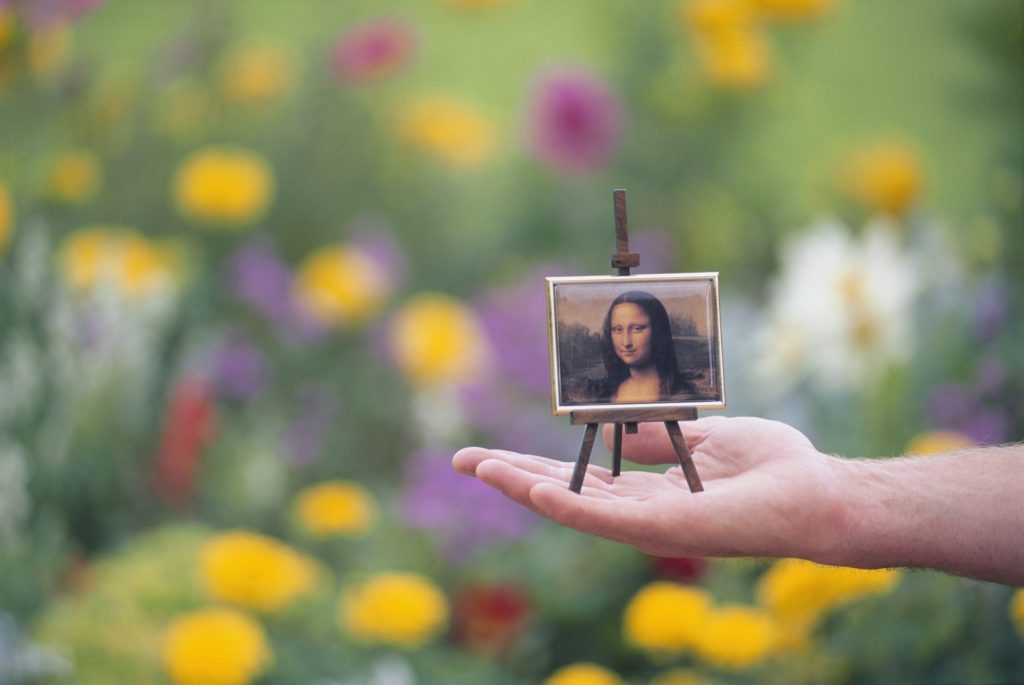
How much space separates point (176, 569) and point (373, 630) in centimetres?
57

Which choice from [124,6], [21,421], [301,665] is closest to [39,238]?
[21,421]

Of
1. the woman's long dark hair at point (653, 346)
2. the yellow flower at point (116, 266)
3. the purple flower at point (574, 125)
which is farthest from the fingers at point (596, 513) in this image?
the purple flower at point (574, 125)

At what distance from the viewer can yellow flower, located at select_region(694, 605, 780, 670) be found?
7.30 ft

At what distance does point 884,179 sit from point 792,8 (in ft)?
2.53

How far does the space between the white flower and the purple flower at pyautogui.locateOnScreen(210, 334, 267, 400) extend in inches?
61.1

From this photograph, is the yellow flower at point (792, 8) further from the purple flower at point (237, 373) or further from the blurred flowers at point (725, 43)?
the purple flower at point (237, 373)

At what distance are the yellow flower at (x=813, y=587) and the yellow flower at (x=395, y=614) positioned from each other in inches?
28.4

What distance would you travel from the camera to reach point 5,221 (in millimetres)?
3287

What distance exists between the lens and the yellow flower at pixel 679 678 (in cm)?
243

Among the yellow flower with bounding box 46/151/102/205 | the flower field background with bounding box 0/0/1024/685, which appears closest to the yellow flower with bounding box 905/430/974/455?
the flower field background with bounding box 0/0/1024/685

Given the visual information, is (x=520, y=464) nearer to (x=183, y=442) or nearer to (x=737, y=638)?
(x=737, y=638)

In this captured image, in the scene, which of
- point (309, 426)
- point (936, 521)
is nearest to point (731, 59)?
point (309, 426)

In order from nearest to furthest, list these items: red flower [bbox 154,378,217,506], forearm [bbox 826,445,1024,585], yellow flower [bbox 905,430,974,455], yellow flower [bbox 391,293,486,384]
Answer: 1. forearm [bbox 826,445,1024,585]
2. yellow flower [bbox 905,430,974,455]
3. red flower [bbox 154,378,217,506]
4. yellow flower [bbox 391,293,486,384]

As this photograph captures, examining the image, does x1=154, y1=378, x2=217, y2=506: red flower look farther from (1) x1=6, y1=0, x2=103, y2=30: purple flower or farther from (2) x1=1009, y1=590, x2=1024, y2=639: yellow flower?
(2) x1=1009, y1=590, x2=1024, y2=639: yellow flower
